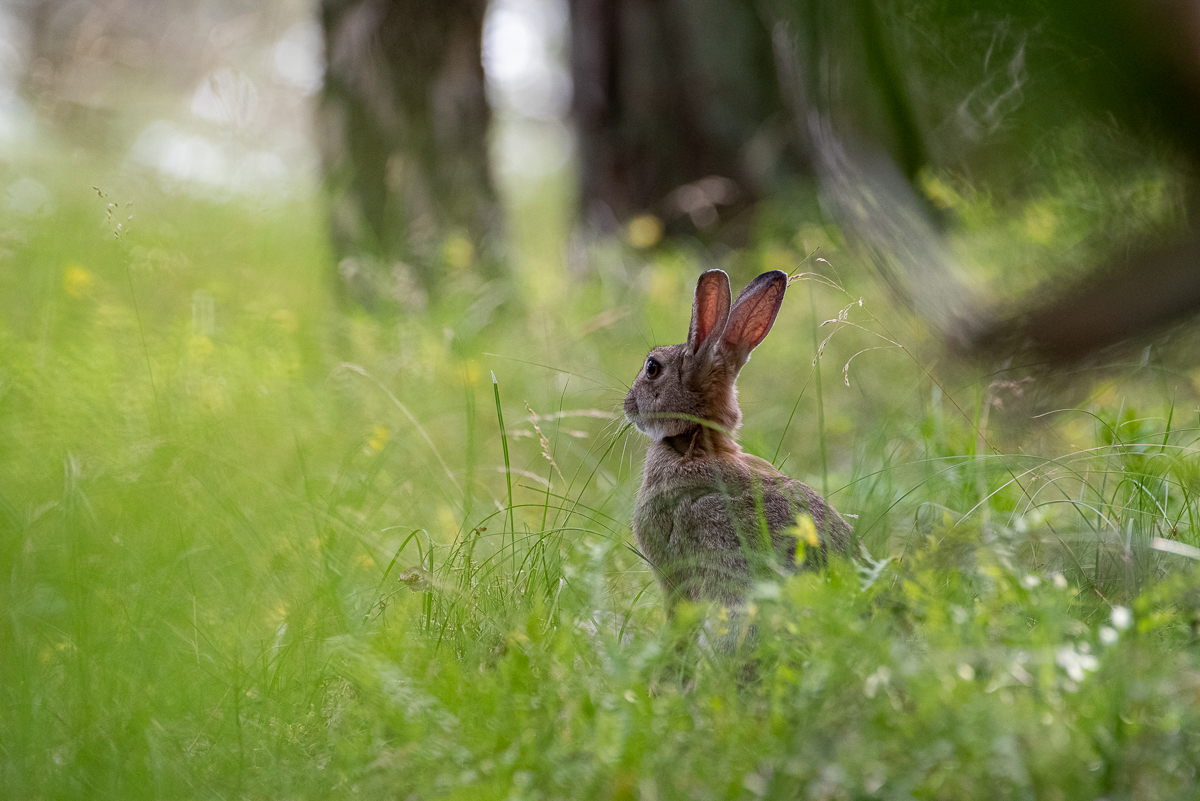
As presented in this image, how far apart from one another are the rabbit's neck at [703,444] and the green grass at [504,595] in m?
0.27

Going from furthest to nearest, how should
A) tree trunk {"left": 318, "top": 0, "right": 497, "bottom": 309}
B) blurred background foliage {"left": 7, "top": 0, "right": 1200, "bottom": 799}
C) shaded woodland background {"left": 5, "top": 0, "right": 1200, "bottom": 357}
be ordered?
1. tree trunk {"left": 318, "top": 0, "right": 497, "bottom": 309}
2. shaded woodland background {"left": 5, "top": 0, "right": 1200, "bottom": 357}
3. blurred background foliage {"left": 7, "top": 0, "right": 1200, "bottom": 799}

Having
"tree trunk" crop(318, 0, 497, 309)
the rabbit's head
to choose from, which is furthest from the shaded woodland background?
the rabbit's head

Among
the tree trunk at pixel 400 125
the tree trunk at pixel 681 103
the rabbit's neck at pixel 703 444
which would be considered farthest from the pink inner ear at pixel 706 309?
the tree trunk at pixel 681 103

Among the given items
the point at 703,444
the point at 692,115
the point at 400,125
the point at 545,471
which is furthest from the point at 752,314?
the point at 692,115

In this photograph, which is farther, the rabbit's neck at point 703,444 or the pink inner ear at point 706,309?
the pink inner ear at point 706,309

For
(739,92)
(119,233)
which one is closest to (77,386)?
(119,233)

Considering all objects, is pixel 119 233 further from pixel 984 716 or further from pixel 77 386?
pixel 984 716

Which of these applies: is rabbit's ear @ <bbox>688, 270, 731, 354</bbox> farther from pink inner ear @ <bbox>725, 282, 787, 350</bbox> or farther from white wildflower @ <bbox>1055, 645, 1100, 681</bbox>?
white wildflower @ <bbox>1055, 645, 1100, 681</bbox>

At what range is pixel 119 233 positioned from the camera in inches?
107

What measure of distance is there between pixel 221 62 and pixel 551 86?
18.7ft

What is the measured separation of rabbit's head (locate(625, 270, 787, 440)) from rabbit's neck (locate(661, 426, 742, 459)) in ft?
0.10

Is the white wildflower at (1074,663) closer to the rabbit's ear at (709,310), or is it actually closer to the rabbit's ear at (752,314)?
the rabbit's ear at (752,314)

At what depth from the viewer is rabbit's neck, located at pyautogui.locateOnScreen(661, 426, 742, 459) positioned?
9.70ft

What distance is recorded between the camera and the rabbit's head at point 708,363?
9.89 feet
